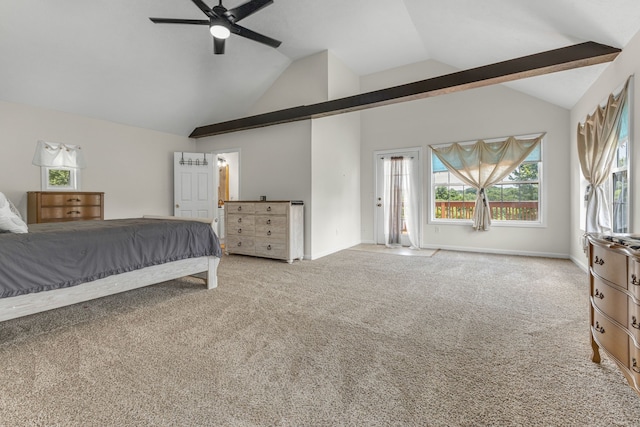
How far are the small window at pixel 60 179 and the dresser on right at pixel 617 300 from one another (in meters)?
6.39

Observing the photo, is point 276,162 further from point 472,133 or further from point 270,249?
point 472,133

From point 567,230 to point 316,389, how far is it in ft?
17.1

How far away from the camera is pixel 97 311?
100 inches

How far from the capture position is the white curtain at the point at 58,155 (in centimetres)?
434

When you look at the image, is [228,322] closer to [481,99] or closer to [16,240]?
[16,240]

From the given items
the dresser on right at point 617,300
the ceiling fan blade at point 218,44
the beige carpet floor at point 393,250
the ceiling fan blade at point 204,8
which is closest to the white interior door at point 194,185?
the ceiling fan blade at point 218,44

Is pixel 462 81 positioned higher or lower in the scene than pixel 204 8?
lower

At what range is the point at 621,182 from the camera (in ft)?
9.73

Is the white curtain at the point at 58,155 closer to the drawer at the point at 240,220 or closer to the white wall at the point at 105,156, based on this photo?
the white wall at the point at 105,156

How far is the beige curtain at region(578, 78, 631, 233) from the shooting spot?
9.12 ft

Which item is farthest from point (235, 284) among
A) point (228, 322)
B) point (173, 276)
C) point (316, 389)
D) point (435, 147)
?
point (435, 147)

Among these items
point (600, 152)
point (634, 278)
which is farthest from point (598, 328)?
point (600, 152)

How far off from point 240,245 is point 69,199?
254 centimetres

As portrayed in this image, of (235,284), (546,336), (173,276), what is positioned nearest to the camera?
(546,336)
